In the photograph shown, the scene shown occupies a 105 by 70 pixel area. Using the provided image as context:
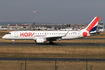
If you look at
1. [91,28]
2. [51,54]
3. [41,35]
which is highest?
[91,28]

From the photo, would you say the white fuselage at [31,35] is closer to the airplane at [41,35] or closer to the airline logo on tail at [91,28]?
the airplane at [41,35]

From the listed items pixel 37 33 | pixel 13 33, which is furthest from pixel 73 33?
pixel 13 33

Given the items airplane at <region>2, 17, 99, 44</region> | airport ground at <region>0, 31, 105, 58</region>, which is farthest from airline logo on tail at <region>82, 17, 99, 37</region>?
airport ground at <region>0, 31, 105, 58</region>

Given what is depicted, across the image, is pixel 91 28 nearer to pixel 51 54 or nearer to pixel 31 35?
pixel 31 35

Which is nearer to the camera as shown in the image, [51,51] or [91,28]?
[51,51]

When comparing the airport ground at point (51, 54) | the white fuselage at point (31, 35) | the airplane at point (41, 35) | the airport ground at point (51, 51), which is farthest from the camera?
the white fuselage at point (31, 35)

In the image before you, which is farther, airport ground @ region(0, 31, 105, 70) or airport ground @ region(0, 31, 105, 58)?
airport ground @ region(0, 31, 105, 58)

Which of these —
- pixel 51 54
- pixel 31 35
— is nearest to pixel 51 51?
pixel 51 54

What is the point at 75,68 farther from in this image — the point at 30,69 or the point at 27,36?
the point at 27,36

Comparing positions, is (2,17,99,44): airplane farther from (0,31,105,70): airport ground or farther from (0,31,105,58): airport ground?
(0,31,105,70): airport ground

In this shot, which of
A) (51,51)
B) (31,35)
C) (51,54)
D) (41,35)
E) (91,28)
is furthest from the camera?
(91,28)

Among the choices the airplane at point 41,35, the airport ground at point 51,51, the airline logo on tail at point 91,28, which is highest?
the airline logo on tail at point 91,28

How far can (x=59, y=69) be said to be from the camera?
1820 cm

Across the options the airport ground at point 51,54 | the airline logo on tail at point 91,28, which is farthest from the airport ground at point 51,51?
the airline logo on tail at point 91,28
